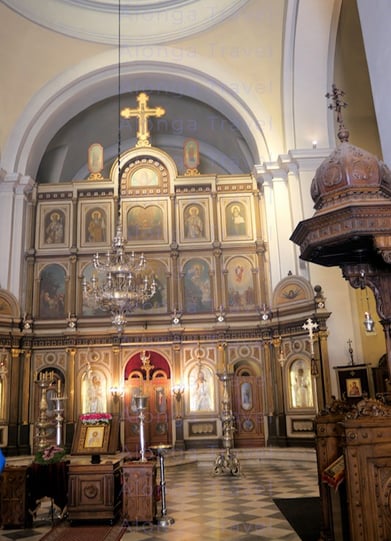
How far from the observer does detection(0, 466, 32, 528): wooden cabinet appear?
6.41 m

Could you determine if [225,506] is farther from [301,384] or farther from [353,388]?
[301,384]

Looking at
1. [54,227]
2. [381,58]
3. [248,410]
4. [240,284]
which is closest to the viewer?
[381,58]

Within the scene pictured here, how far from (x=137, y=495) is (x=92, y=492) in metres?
0.57

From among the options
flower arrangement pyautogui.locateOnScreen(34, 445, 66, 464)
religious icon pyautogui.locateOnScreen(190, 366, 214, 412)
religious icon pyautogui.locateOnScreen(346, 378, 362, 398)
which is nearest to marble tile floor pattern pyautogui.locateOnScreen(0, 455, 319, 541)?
flower arrangement pyautogui.locateOnScreen(34, 445, 66, 464)

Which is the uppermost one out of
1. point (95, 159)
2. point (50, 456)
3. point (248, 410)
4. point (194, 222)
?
point (95, 159)

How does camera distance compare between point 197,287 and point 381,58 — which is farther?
point 197,287

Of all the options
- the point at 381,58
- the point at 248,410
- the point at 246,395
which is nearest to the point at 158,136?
the point at 246,395

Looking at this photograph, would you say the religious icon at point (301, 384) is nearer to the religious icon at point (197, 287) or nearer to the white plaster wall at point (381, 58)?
the religious icon at point (197, 287)

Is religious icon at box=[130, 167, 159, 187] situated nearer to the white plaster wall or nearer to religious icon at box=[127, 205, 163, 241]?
religious icon at box=[127, 205, 163, 241]

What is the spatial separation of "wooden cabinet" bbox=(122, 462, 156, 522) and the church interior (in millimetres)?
4988

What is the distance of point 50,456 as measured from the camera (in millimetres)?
6781

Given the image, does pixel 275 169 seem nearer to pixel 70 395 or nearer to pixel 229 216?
pixel 229 216

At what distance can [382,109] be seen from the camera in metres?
6.20

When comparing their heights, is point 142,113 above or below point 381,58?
above
